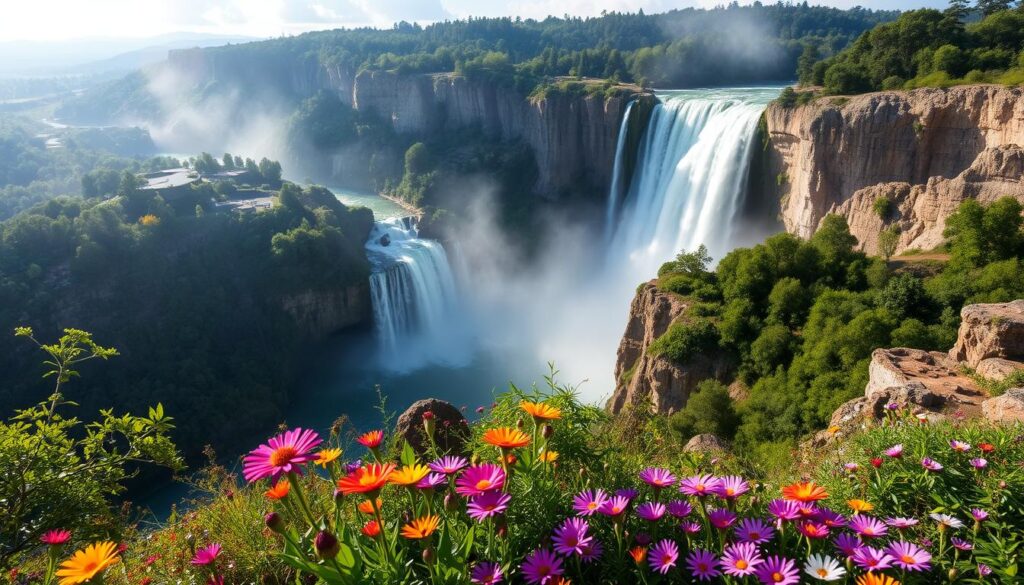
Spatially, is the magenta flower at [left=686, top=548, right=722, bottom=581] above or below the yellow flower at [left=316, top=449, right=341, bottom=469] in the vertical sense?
below

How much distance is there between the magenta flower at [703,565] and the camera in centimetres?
266

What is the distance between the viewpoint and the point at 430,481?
2.95 metres

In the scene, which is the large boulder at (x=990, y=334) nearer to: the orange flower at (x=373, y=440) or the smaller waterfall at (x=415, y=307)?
the orange flower at (x=373, y=440)

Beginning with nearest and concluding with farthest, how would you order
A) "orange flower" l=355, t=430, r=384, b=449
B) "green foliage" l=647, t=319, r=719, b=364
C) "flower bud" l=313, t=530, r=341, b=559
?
"flower bud" l=313, t=530, r=341, b=559 < "orange flower" l=355, t=430, r=384, b=449 < "green foliage" l=647, t=319, r=719, b=364

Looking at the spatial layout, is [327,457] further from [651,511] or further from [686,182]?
[686,182]

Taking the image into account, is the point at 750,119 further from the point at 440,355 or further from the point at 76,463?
the point at 76,463

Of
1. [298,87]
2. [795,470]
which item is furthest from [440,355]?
[298,87]

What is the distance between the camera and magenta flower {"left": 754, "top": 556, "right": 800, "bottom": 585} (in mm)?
2537

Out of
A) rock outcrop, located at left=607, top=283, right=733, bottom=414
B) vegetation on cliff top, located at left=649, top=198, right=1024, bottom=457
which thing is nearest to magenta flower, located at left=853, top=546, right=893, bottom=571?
vegetation on cliff top, located at left=649, top=198, right=1024, bottom=457

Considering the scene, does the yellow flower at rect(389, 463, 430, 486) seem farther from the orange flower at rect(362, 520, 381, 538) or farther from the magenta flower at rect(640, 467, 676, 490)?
the magenta flower at rect(640, 467, 676, 490)

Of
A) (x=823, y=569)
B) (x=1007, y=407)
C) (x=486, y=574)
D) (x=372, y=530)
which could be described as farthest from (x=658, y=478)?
(x=1007, y=407)

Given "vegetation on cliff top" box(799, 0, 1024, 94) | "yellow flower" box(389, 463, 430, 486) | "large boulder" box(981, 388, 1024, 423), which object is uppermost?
"vegetation on cliff top" box(799, 0, 1024, 94)

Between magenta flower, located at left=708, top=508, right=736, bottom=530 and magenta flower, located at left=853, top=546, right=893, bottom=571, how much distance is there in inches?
21.2

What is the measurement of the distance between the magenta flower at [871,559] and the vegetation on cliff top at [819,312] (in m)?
10.6
